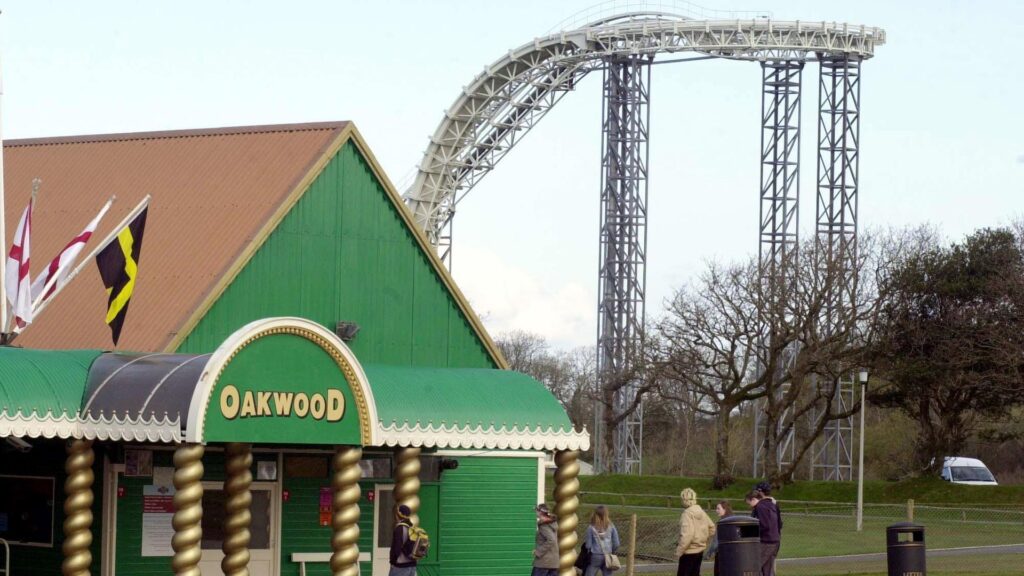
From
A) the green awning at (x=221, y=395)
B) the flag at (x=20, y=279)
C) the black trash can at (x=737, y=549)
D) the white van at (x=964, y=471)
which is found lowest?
the black trash can at (x=737, y=549)

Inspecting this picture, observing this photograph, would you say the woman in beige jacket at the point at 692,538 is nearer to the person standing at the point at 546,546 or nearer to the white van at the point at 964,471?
the person standing at the point at 546,546

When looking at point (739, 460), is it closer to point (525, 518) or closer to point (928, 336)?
point (928, 336)

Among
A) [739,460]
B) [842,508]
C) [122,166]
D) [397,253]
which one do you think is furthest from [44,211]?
[739,460]

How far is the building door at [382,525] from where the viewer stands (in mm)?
27391

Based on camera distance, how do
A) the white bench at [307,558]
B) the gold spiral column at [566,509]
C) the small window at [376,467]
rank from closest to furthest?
the gold spiral column at [566,509]
the white bench at [307,558]
the small window at [376,467]

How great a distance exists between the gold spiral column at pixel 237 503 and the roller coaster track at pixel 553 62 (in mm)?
40358

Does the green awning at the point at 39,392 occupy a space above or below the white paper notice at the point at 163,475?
above

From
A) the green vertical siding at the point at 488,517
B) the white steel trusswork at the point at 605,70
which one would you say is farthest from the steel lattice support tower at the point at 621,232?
the green vertical siding at the point at 488,517

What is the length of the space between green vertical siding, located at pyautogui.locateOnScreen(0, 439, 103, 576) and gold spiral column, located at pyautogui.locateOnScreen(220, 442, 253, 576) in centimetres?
249

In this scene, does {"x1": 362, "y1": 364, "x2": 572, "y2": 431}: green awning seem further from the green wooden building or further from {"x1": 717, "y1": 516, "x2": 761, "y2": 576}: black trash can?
{"x1": 717, "y1": 516, "x2": 761, "y2": 576}: black trash can

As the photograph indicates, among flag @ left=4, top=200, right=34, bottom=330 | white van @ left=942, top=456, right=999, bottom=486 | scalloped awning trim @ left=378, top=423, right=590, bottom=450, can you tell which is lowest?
white van @ left=942, top=456, right=999, bottom=486

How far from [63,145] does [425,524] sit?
9635 mm

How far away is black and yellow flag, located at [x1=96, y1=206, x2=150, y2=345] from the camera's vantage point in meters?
24.5

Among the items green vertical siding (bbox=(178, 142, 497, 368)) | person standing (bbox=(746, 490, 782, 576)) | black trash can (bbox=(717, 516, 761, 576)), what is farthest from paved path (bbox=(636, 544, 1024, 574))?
black trash can (bbox=(717, 516, 761, 576))
